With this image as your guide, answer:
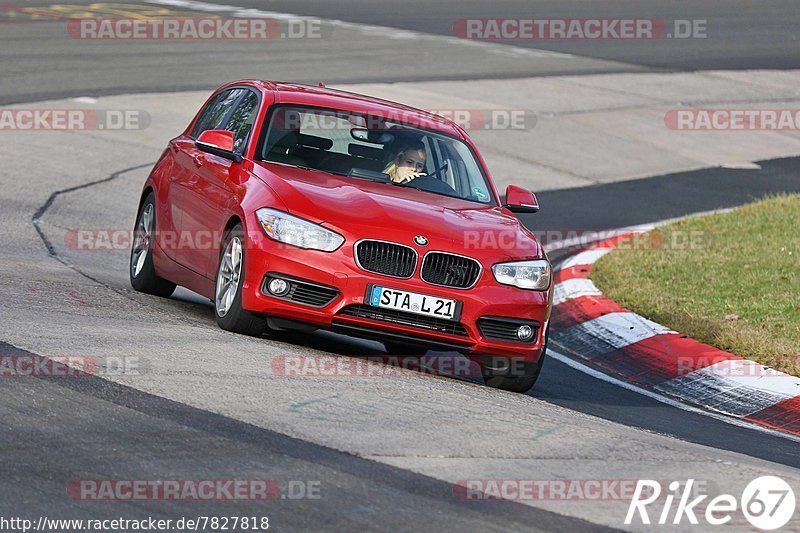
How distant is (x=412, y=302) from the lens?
8.21 metres

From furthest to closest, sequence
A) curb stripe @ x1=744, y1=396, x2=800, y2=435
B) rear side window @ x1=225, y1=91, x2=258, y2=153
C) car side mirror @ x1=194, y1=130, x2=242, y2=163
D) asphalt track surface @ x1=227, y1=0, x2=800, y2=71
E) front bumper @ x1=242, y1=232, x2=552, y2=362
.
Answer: asphalt track surface @ x1=227, y1=0, x2=800, y2=71
rear side window @ x1=225, y1=91, x2=258, y2=153
car side mirror @ x1=194, y1=130, x2=242, y2=163
curb stripe @ x1=744, y1=396, x2=800, y2=435
front bumper @ x1=242, y1=232, x2=552, y2=362

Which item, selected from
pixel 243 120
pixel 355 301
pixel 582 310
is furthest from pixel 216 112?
pixel 582 310

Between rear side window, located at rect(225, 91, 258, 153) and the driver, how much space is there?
38.9 inches

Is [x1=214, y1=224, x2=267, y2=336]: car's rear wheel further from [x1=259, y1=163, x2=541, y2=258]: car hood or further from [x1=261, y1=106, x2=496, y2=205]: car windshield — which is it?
[x1=261, y1=106, x2=496, y2=205]: car windshield

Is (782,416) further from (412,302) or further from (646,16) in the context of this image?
(646,16)

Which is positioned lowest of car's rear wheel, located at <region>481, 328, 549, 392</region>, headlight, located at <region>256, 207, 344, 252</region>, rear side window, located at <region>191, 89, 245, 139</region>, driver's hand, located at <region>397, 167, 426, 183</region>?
car's rear wheel, located at <region>481, 328, 549, 392</region>

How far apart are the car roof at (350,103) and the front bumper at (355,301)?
1.79 metres

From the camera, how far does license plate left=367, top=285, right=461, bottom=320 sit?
26.8ft

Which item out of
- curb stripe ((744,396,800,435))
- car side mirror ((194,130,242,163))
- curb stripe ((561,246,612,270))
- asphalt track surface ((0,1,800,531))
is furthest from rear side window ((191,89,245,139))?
curb stripe ((561,246,612,270))

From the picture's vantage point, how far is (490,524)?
209 inches

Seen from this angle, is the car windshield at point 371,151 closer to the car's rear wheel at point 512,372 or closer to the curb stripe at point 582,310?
the car's rear wheel at point 512,372

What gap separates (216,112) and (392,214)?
2.65 metres

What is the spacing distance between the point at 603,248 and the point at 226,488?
32.2 ft

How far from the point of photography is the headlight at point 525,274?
8484 millimetres
